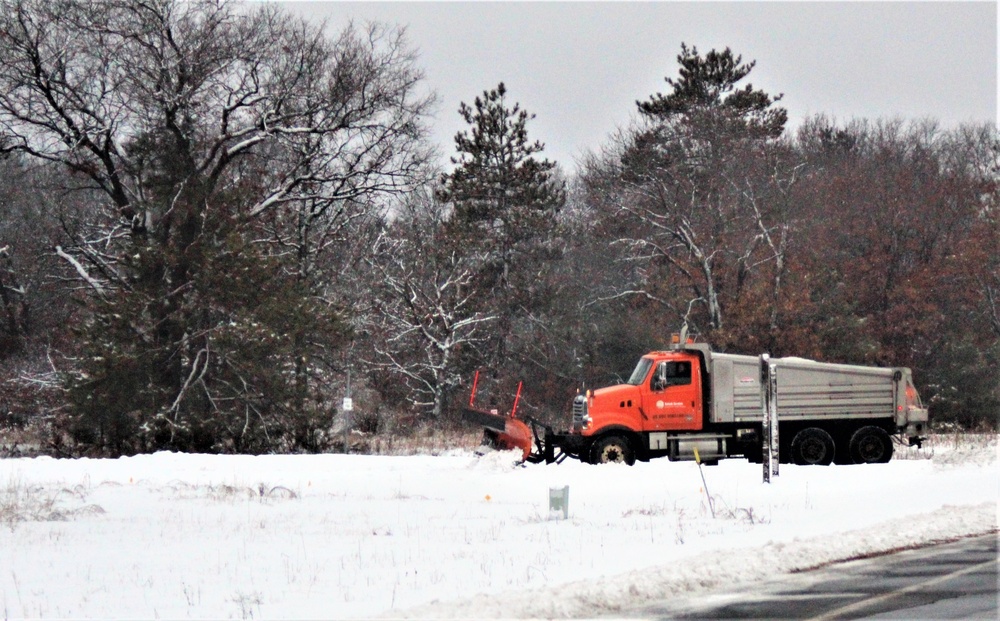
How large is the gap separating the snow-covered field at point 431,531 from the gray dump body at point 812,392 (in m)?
1.51

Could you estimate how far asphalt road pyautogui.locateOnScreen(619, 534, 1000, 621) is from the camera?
32.9 ft

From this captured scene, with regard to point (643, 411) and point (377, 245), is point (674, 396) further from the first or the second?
point (377, 245)

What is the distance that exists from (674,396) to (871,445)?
479 centimetres

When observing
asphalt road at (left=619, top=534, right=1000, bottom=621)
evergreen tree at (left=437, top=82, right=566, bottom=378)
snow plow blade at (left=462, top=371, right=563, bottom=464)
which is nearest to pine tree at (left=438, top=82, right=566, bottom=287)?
evergreen tree at (left=437, top=82, right=566, bottom=378)

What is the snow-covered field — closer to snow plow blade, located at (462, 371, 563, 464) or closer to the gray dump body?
snow plow blade, located at (462, 371, 563, 464)

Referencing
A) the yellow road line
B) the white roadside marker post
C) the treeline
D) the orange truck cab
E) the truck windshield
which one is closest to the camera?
the yellow road line

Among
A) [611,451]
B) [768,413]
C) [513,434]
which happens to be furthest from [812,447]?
[513,434]

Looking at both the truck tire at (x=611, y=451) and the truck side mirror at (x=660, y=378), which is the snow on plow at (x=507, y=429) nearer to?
the truck tire at (x=611, y=451)

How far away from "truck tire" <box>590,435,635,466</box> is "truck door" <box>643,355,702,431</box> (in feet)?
2.52

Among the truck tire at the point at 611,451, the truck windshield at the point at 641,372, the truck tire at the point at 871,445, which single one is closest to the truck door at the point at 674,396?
the truck windshield at the point at 641,372

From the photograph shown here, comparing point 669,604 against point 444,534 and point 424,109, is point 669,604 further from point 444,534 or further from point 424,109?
point 424,109

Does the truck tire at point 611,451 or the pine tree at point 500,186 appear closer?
the truck tire at point 611,451

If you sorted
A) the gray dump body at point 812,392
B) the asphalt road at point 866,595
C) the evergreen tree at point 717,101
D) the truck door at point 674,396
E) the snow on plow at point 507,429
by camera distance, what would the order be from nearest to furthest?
the asphalt road at point 866,595 < the truck door at point 674,396 < the gray dump body at point 812,392 < the snow on plow at point 507,429 < the evergreen tree at point 717,101

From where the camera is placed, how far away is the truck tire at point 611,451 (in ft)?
86.9
